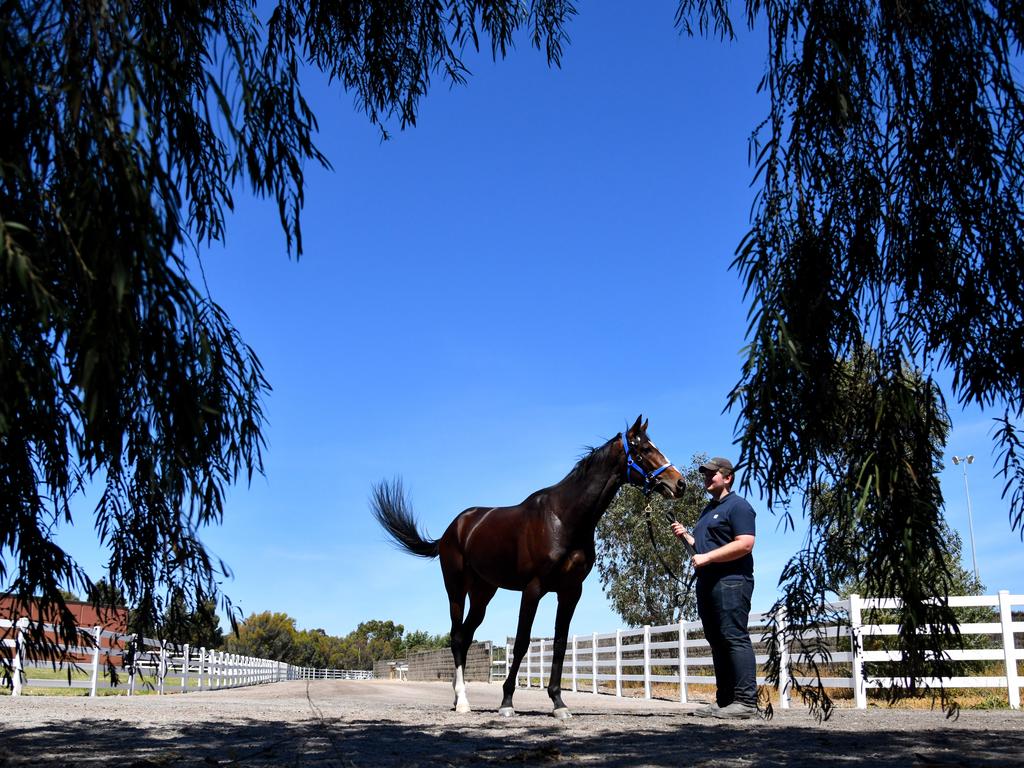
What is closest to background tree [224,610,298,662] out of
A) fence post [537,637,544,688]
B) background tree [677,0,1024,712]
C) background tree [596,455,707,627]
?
background tree [596,455,707,627]

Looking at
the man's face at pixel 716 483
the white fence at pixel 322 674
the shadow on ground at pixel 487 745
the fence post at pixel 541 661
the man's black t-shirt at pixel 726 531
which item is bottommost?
the white fence at pixel 322 674

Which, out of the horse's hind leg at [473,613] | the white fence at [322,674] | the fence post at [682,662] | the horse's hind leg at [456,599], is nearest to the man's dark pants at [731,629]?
the horse's hind leg at [473,613]

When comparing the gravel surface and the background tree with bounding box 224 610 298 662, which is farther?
the background tree with bounding box 224 610 298 662

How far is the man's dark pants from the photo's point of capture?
6.87 metres

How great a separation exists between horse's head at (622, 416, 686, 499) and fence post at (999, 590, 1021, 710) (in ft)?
21.5

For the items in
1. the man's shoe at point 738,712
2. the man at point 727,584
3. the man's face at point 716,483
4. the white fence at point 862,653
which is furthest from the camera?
the white fence at point 862,653

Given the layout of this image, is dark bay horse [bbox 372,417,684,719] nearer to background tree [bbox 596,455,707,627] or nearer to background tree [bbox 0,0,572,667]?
background tree [bbox 0,0,572,667]

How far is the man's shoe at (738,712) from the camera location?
7.03 meters

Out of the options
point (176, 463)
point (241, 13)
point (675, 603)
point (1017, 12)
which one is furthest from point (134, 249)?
point (675, 603)

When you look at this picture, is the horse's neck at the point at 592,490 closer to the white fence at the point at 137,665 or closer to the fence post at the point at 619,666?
the white fence at the point at 137,665

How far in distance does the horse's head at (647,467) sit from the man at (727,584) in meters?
0.83

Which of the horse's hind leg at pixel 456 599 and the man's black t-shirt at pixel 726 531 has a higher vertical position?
the man's black t-shirt at pixel 726 531

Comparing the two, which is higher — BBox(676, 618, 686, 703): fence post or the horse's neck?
the horse's neck

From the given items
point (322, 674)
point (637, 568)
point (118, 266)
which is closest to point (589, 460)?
point (118, 266)
